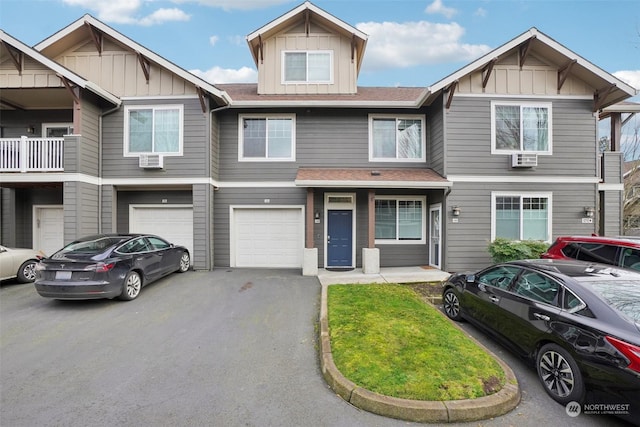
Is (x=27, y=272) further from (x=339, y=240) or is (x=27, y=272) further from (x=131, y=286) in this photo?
(x=339, y=240)

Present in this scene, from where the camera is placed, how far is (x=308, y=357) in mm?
4309

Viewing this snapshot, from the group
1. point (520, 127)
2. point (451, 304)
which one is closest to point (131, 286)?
point (451, 304)

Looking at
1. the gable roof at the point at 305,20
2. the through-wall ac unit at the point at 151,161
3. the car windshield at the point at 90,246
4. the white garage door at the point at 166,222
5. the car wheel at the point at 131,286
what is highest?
the gable roof at the point at 305,20

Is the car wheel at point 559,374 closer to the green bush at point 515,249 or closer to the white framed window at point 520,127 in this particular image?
the green bush at point 515,249

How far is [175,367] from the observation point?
404 cm

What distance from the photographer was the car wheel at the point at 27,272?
8.21 m

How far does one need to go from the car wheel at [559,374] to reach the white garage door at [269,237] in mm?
7792

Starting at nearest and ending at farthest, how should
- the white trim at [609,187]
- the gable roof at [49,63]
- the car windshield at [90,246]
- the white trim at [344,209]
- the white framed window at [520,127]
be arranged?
the car windshield at [90,246], the gable roof at [49,63], the white framed window at [520,127], the white trim at [609,187], the white trim at [344,209]

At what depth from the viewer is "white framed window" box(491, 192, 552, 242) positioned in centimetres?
963

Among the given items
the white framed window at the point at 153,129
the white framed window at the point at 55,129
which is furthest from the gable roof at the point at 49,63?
the white framed window at the point at 55,129

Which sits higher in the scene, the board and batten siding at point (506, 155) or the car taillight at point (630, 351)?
the board and batten siding at point (506, 155)

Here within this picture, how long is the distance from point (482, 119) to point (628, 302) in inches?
305

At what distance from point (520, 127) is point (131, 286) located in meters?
11.8

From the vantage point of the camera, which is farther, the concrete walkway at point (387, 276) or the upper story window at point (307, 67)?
the upper story window at point (307, 67)
